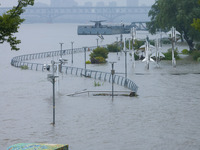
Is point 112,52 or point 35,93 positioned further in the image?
point 112,52

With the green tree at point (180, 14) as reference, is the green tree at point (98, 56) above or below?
below

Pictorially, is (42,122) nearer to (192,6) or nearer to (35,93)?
(35,93)

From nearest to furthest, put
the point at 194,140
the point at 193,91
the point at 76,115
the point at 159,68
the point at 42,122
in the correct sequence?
1. the point at 194,140
2. the point at 42,122
3. the point at 76,115
4. the point at 193,91
5. the point at 159,68

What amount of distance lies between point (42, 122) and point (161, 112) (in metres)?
8.73

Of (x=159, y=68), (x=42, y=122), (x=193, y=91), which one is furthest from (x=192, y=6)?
(x=42, y=122)

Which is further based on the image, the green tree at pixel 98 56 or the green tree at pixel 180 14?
the green tree at pixel 180 14

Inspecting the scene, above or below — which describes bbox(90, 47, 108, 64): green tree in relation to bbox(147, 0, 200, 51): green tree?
below

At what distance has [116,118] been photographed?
31.6 metres

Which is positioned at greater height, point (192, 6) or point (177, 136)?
point (192, 6)

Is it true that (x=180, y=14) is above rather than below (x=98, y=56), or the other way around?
above

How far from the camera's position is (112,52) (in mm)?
105062

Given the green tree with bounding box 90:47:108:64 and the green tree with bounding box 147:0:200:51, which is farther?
the green tree with bounding box 147:0:200:51

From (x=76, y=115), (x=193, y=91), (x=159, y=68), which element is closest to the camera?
(x=76, y=115)

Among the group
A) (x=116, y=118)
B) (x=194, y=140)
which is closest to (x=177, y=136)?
(x=194, y=140)
